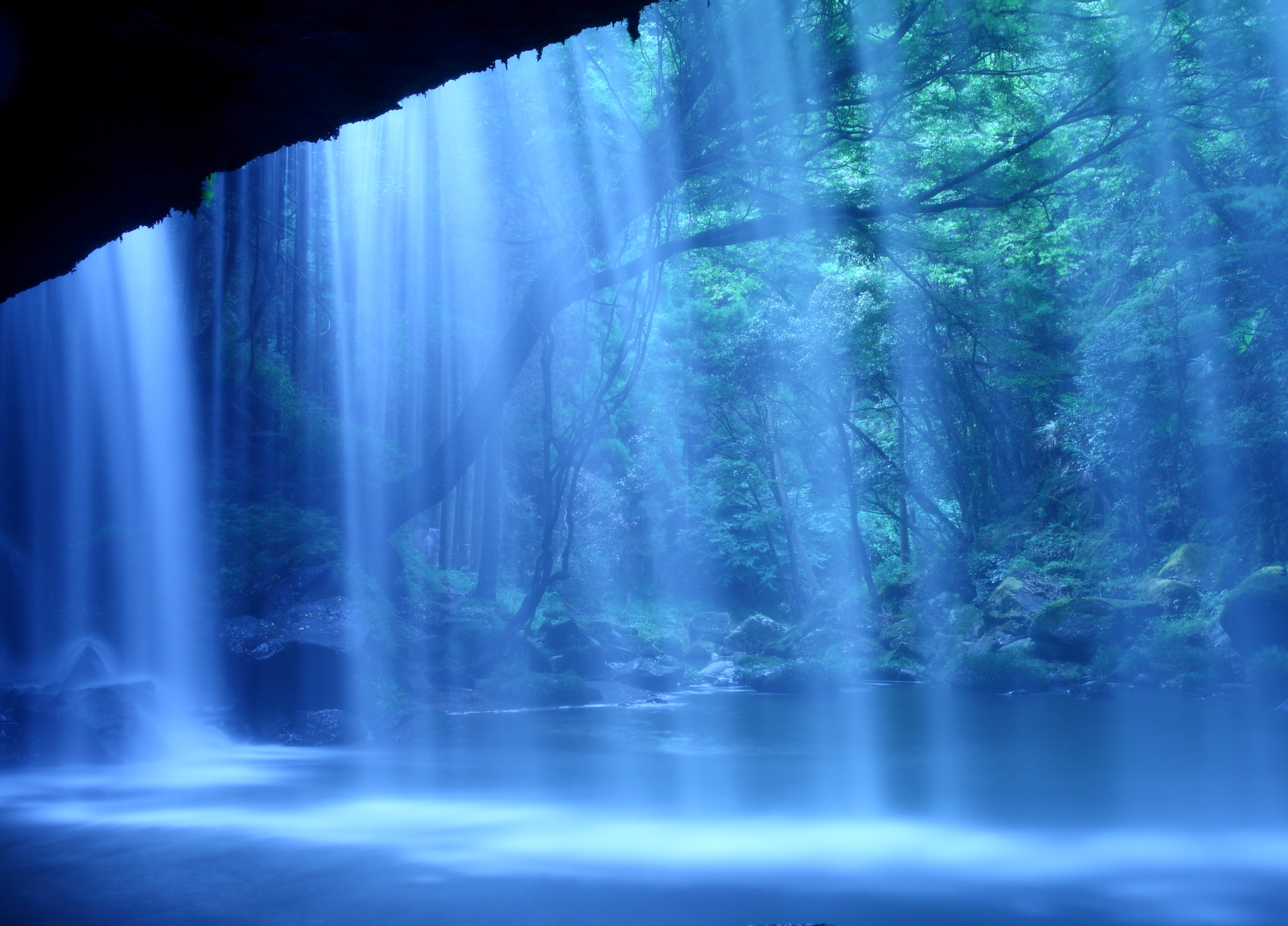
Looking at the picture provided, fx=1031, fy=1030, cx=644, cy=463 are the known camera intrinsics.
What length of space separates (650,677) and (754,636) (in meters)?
6.74

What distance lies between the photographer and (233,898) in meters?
6.16

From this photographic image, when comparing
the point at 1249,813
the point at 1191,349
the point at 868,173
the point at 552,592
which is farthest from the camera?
the point at 552,592

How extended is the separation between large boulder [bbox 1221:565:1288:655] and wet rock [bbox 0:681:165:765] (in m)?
14.9

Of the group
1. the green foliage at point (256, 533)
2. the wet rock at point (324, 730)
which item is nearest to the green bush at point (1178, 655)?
the wet rock at point (324, 730)

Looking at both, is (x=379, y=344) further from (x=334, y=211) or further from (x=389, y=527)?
(x=389, y=527)

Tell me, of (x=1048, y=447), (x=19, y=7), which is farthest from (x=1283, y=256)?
(x=19, y=7)

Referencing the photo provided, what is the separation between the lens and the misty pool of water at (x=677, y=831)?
598cm

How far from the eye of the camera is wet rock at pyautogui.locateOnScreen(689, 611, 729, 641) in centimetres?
2705

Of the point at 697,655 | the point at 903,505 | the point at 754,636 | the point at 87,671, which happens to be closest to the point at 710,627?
the point at 754,636

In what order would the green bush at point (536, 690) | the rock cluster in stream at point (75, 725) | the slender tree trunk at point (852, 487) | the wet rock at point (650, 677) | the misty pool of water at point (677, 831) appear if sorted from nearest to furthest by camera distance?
the misty pool of water at point (677, 831)
the rock cluster in stream at point (75, 725)
the green bush at point (536, 690)
the wet rock at point (650, 677)
the slender tree trunk at point (852, 487)

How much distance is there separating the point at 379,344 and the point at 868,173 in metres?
12.1

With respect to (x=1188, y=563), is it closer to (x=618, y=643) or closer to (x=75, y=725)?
(x=618, y=643)

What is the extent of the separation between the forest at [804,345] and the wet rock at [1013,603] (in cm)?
8

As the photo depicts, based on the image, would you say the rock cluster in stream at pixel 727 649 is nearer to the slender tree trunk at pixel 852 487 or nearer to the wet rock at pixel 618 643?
the wet rock at pixel 618 643
